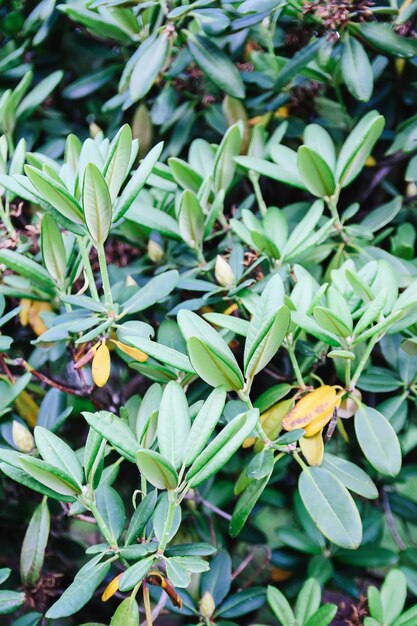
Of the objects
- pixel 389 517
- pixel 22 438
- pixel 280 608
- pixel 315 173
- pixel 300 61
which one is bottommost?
pixel 389 517

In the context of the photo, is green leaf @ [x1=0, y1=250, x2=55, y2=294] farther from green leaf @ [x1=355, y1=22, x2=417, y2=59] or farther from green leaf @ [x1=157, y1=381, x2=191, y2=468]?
green leaf @ [x1=355, y1=22, x2=417, y2=59]

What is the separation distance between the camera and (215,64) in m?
1.07

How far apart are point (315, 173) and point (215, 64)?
0.28 metres

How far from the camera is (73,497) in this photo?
72cm

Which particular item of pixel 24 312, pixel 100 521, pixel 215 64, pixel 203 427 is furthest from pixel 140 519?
pixel 215 64

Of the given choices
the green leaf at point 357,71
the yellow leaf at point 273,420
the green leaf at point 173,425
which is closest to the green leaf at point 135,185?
the green leaf at point 173,425

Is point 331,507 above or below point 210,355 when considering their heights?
below

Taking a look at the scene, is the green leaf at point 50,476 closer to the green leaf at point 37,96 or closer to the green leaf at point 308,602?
the green leaf at point 308,602

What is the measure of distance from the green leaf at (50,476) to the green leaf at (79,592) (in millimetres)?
87

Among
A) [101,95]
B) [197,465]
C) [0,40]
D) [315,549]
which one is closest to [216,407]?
[197,465]

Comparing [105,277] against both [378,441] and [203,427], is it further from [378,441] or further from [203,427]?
[378,441]

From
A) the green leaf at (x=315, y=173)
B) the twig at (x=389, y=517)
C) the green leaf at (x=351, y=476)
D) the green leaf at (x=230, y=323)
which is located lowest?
the twig at (x=389, y=517)

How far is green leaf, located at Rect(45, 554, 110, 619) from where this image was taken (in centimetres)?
67

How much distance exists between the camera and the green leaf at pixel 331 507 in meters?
0.75
